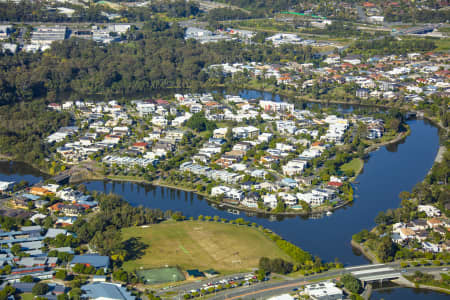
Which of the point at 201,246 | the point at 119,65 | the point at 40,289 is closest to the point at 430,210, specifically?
the point at 201,246

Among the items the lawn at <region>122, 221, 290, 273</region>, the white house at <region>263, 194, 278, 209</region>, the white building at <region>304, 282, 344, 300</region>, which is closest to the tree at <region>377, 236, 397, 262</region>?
the white building at <region>304, 282, 344, 300</region>

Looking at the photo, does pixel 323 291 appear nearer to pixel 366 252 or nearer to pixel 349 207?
pixel 366 252

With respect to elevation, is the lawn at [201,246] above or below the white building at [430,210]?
below

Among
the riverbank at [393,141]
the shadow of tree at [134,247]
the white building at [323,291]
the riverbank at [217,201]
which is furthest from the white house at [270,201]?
the riverbank at [393,141]

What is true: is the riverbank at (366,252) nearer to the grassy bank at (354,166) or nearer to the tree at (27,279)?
the grassy bank at (354,166)

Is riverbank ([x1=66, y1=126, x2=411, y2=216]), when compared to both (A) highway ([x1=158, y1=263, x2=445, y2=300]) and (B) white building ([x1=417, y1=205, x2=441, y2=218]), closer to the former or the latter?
(B) white building ([x1=417, y1=205, x2=441, y2=218])

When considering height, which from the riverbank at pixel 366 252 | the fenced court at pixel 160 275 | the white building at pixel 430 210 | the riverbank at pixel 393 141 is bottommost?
the fenced court at pixel 160 275
